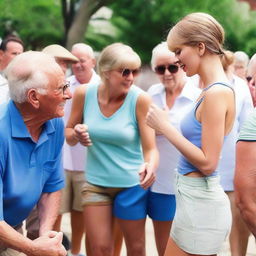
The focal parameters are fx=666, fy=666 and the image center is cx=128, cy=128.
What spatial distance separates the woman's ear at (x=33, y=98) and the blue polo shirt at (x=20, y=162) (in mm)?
85

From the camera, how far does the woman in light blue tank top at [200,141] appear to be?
3361 millimetres

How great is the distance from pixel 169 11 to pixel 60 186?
2932 cm

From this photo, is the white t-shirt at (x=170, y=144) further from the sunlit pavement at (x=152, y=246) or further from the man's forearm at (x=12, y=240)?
the man's forearm at (x=12, y=240)

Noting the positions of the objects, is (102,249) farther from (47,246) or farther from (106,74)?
(47,246)

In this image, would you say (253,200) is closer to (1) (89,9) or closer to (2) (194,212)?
(2) (194,212)

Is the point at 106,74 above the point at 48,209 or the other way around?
above

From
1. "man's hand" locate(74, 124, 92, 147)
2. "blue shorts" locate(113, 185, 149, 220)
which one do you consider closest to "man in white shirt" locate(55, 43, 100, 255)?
"blue shorts" locate(113, 185, 149, 220)

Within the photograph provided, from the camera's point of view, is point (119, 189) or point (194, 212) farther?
point (119, 189)

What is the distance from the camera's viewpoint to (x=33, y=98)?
10.3ft

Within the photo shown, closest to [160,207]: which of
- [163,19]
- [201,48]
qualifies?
[201,48]

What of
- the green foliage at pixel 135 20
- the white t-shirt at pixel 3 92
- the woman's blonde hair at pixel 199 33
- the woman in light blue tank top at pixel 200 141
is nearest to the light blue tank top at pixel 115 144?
the white t-shirt at pixel 3 92

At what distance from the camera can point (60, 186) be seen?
3539 millimetres

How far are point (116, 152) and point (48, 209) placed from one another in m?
1.26

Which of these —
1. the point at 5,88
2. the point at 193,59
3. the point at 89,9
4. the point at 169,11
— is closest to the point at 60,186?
the point at 193,59
